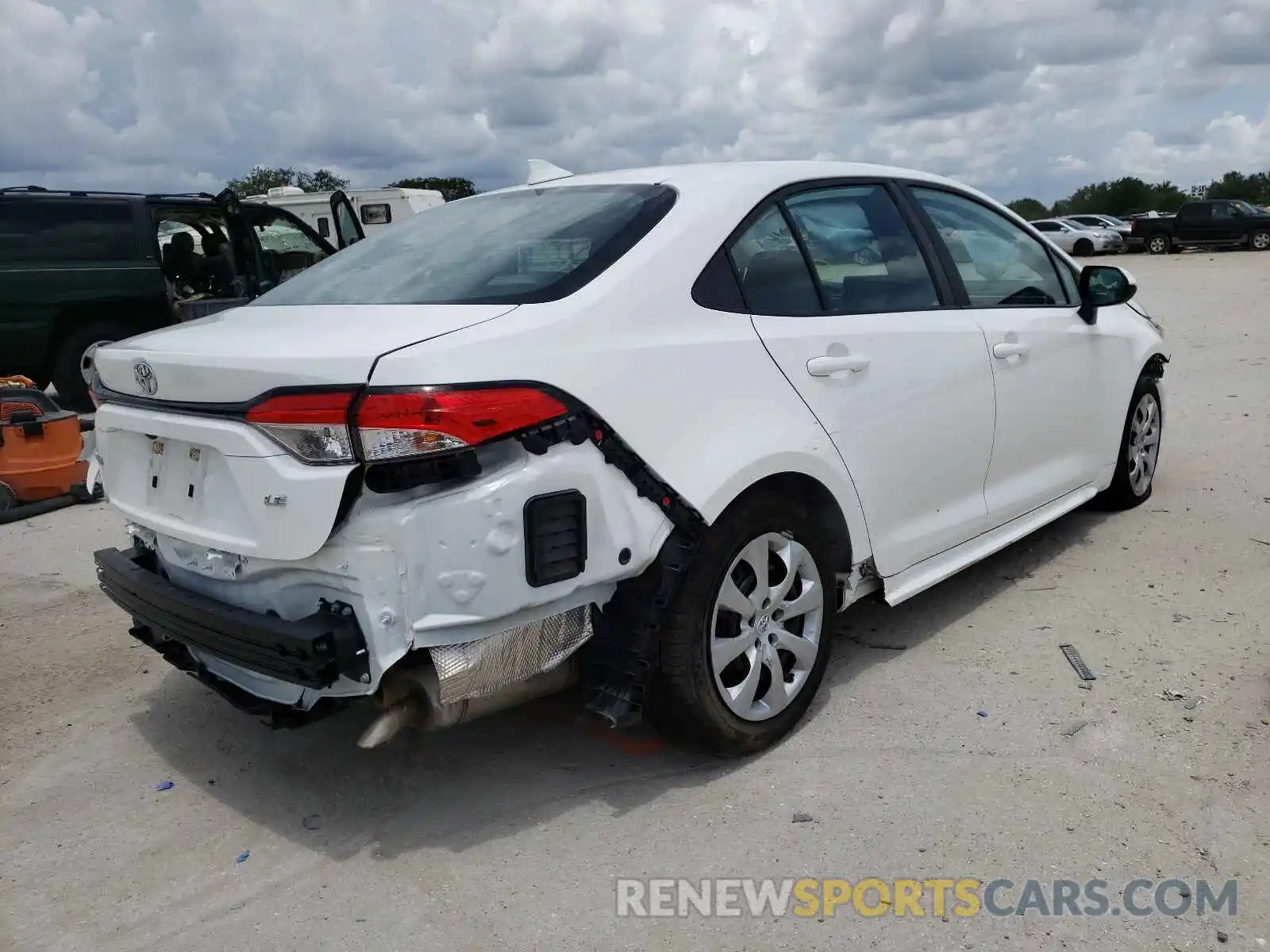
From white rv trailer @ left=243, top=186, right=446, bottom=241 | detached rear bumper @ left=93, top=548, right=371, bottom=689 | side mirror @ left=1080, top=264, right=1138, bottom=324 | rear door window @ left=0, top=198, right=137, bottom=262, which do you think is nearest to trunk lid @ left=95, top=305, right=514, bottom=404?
detached rear bumper @ left=93, top=548, right=371, bottom=689

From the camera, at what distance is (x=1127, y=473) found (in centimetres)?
539

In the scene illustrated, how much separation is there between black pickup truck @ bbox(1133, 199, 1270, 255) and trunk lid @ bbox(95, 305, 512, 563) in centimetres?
3336

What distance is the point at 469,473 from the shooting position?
2.54 metres

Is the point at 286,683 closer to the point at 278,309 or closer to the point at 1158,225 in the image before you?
the point at 278,309

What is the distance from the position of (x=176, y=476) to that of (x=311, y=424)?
2.19ft

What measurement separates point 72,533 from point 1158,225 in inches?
1286

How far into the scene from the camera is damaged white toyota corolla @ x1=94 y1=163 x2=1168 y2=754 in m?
2.54

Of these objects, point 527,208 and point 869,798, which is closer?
point 869,798

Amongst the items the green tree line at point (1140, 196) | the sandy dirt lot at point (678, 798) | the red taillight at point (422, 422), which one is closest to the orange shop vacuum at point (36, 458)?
the sandy dirt lot at point (678, 798)

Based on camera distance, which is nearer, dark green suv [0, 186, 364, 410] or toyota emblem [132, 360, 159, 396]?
toyota emblem [132, 360, 159, 396]

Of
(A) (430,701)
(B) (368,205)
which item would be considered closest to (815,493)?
(A) (430,701)

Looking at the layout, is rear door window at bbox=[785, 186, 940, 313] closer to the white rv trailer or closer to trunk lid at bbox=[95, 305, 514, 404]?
trunk lid at bbox=[95, 305, 514, 404]

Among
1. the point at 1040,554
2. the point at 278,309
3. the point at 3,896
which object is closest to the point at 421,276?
the point at 278,309

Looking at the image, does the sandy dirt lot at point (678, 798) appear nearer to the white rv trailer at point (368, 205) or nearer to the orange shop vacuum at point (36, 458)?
the orange shop vacuum at point (36, 458)
